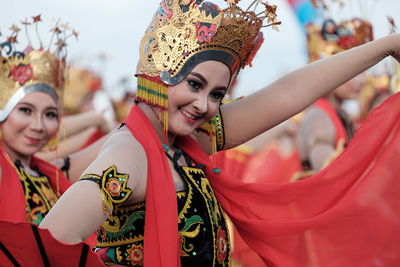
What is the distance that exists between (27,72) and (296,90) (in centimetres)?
193

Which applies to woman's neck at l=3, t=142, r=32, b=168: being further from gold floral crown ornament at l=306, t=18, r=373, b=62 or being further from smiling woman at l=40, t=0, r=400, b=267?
gold floral crown ornament at l=306, t=18, r=373, b=62

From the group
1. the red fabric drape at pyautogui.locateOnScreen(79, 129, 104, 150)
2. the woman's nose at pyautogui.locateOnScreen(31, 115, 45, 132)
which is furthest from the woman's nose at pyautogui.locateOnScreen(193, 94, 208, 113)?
the red fabric drape at pyautogui.locateOnScreen(79, 129, 104, 150)

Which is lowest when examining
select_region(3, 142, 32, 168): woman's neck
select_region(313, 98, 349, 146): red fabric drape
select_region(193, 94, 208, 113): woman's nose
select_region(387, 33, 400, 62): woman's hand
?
select_region(313, 98, 349, 146): red fabric drape

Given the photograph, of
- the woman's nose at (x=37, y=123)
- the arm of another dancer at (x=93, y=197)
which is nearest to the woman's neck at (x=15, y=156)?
the woman's nose at (x=37, y=123)

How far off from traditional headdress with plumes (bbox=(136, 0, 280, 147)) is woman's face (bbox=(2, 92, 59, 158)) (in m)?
1.43

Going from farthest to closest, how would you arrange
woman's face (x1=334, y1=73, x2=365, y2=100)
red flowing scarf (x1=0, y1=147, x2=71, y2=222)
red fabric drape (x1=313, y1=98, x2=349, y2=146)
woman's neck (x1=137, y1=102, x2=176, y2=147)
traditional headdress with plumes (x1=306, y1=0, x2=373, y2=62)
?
woman's face (x1=334, y1=73, x2=365, y2=100)
red fabric drape (x1=313, y1=98, x2=349, y2=146)
traditional headdress with plumes (x1=306, y1=0, x2=373, y2=62)
red flowing scarf (x1=0, y1=147, x2=71, y2=222)
woman's neck (x1=137, y1=102, x2=176, y2=147)

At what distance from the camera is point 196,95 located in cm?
238

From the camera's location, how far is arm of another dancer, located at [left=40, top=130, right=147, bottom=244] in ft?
6.72

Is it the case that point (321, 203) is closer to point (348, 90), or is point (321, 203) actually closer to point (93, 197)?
point (93, 197)

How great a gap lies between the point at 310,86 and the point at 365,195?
1.70ft

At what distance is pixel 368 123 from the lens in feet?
8.72

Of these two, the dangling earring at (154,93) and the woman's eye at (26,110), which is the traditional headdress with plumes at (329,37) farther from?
the woman's eye at (26,110)

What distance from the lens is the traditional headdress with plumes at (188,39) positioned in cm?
240

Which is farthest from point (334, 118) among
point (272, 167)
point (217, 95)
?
point (217, 95)
